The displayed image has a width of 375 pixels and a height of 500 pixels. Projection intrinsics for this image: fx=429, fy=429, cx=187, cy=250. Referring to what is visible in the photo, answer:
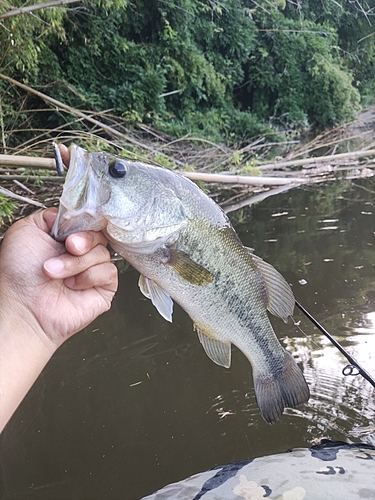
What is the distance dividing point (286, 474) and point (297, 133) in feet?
55.0

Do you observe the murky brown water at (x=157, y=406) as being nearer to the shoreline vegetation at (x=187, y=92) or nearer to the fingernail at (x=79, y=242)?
the shoreline vegetation at (x=187, y=92)

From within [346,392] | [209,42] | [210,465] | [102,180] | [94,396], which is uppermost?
[209,42]

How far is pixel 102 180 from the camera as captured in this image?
143 centimetres

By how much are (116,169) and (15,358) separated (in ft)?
2.40

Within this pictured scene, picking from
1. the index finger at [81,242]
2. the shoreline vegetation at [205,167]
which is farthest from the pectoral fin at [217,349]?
the shoreline vegetation at [205,167]

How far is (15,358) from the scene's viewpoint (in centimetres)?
146

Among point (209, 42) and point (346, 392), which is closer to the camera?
point (346, 392)

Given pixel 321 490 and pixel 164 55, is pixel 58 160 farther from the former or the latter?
pixel 164 55

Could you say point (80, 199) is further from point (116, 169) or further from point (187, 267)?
point (187, 267)

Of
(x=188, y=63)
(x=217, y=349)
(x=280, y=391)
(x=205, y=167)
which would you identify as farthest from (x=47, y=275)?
(x=188, y=63)

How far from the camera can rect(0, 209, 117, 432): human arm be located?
1.43 m

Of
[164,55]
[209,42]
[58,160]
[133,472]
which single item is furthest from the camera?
[209,42]

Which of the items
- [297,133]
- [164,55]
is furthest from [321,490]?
[297,133]

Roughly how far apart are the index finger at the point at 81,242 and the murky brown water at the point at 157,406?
1708 mm
